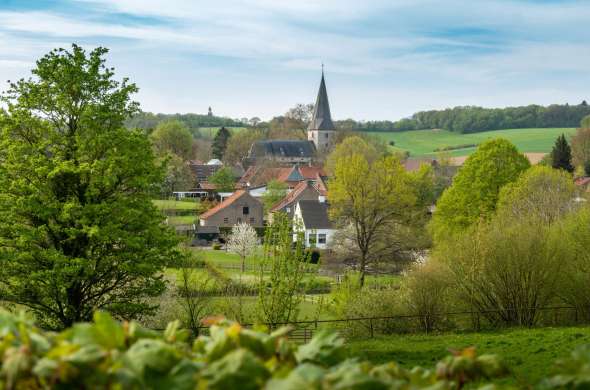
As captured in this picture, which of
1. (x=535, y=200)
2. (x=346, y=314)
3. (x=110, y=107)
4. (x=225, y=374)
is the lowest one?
(x=346, y=314)

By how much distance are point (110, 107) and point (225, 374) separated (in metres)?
17.1

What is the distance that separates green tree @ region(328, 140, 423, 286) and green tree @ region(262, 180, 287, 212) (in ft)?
126

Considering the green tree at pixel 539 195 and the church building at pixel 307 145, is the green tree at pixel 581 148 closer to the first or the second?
the church building at pixel 307 145

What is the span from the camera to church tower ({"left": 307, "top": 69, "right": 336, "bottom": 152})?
456 feet

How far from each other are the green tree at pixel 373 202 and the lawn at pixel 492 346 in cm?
1946

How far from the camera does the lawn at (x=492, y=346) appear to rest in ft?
55.0

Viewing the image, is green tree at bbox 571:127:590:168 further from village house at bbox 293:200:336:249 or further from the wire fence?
the wire fence

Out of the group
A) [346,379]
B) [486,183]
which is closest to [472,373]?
[346,379]

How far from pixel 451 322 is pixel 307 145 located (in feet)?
360

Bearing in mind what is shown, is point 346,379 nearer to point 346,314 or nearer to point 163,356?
point 163,356

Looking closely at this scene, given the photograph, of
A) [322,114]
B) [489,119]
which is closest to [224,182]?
[322,114]

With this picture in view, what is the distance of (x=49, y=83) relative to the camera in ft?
63.3

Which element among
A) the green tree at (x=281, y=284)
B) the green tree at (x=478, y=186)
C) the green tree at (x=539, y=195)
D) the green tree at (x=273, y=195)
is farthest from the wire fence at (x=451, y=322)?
the green tree at (x=273, y=195)

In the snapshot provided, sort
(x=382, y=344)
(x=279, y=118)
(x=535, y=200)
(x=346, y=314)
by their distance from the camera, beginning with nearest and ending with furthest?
(x=382, y=344)
(x=346, y=314)
(x=535, y=200)
(x=279, y=118)
